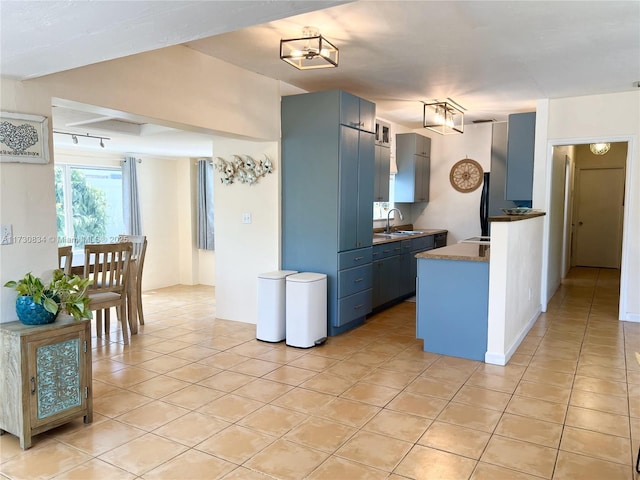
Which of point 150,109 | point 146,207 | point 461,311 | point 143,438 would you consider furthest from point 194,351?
point 146,207

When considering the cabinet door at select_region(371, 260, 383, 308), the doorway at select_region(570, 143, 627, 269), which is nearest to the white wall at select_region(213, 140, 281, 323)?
the cabinet door at select_region(371, 260, 383, 308)

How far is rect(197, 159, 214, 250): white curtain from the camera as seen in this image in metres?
7.56

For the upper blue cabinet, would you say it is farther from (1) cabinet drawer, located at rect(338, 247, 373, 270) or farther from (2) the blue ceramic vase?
(2) the blue ceramic vase

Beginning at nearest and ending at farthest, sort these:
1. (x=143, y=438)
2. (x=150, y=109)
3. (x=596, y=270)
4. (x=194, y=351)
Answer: (x=143, y=438)
(x=150, y=109)
(x=194, y=351)
(x=596, y=270)

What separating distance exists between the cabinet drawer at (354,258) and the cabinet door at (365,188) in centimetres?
7

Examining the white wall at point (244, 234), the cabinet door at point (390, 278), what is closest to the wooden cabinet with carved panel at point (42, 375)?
the white wall at point (244, 234)

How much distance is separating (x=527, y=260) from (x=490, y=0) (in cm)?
275

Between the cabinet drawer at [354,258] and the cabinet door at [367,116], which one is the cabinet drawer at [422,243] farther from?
the cabinet door at [367,116]

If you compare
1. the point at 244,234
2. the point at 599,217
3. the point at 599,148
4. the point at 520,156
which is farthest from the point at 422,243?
the point at 599,217

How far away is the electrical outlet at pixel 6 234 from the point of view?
2.56m

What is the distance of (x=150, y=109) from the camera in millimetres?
3363

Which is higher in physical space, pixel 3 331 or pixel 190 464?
pixel 3 331

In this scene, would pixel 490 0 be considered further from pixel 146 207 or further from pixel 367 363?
pixel 146 207

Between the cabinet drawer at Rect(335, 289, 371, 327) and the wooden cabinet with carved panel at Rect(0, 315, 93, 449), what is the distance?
2.47 meters
